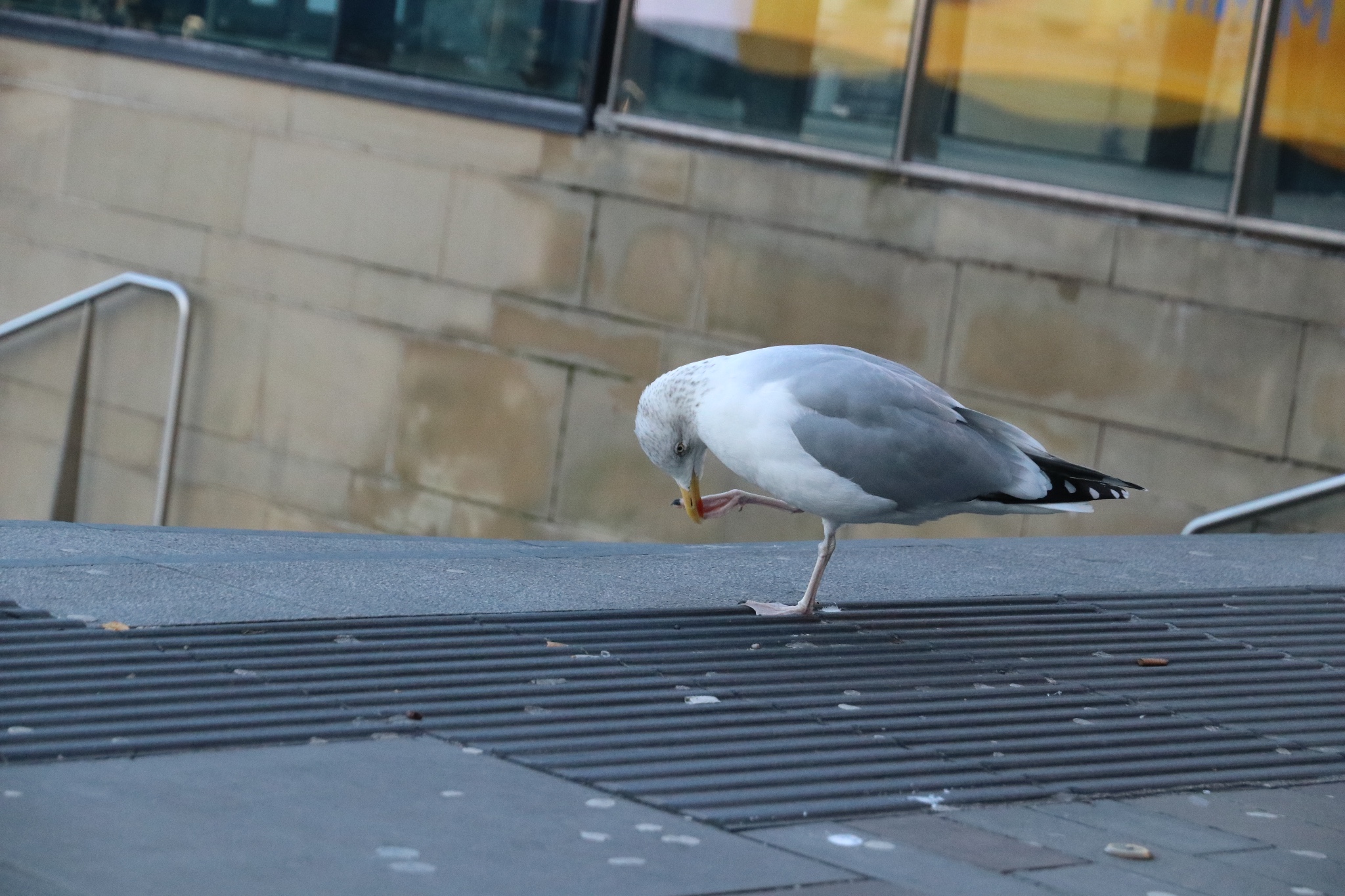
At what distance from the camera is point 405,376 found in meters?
9.68

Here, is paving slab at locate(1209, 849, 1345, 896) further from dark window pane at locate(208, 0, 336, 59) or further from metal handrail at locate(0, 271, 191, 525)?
metal handrail at locate(0, 271, 191, 525)

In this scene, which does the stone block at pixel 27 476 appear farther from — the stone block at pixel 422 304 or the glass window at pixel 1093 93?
the glass window at pixel 1093 93

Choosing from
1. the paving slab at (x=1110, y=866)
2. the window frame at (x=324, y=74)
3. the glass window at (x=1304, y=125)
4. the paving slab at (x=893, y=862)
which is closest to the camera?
the paving slab at (x=893, y=862)

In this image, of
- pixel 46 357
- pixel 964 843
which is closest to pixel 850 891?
pixel 964 843

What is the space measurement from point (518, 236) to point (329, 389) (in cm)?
148

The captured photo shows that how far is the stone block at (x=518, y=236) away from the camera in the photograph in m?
9.13

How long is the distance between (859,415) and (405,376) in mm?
5259

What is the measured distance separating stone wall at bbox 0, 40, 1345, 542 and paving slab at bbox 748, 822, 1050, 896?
15.7 ft

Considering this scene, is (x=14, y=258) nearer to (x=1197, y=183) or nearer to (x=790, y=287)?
(x=790, y=287)

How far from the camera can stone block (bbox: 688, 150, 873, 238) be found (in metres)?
8.38

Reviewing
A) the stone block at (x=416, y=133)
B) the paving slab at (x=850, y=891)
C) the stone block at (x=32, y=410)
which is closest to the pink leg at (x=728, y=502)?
the paving slab at (x=850, y=891)

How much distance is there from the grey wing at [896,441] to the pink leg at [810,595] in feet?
0.78

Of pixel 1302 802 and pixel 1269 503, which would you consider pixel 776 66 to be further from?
pixel 1302 802

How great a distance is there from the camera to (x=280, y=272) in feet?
32.9
